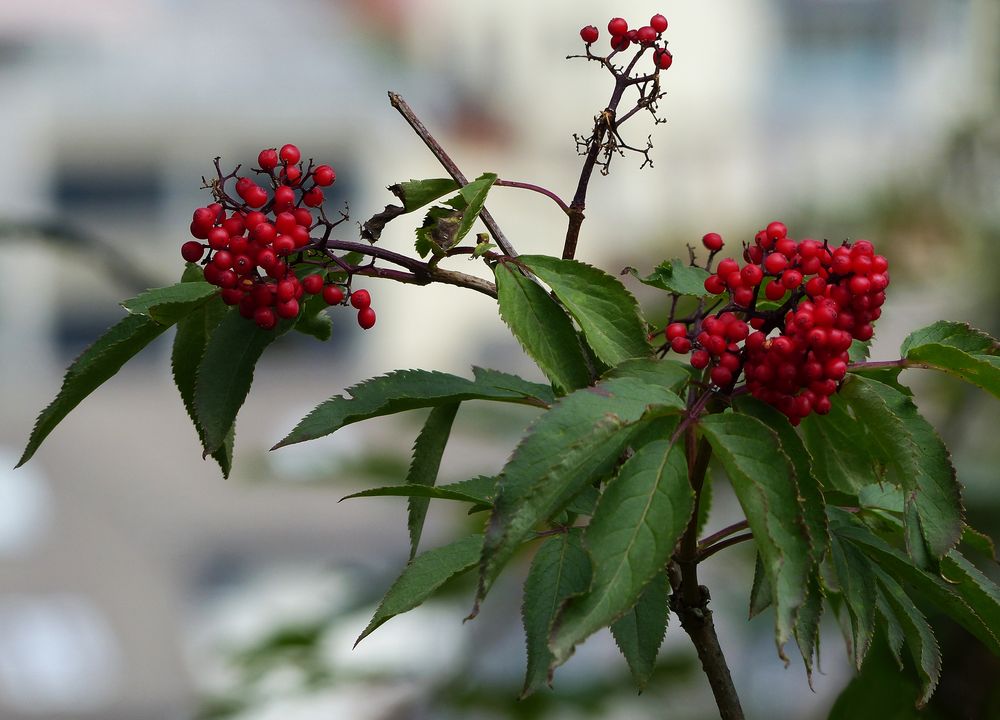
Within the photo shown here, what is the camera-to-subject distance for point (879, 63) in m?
12.4

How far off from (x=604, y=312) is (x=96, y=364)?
249mm

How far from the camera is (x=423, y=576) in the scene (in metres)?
0.55

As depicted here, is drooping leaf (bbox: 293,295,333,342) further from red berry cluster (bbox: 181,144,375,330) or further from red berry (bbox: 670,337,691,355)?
red berry (bbox: 670,337,691,355)

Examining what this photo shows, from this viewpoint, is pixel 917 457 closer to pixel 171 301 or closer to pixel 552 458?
pixel 552 458

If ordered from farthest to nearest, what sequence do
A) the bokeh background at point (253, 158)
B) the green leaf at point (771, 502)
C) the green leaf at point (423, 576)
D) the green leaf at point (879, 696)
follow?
the bokeh background at point (253, 158), the green leaf at point (879, 696), the green leaf at point (423, 576), the green leaf at point (771, 502)

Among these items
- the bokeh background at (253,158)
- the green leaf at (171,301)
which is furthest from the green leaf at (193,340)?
the bokeh background at (253,158)

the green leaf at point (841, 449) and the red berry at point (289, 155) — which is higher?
the red berry at point (289, 155)

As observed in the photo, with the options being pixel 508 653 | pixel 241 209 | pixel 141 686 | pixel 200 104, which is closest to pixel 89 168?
pixel 200 104

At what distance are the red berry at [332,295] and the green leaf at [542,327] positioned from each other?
0.08 meters

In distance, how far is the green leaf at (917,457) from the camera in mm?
489

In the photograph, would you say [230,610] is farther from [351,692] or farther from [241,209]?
[241,209]

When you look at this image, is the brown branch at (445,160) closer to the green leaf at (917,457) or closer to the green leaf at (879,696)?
the green leaf at (917,457)


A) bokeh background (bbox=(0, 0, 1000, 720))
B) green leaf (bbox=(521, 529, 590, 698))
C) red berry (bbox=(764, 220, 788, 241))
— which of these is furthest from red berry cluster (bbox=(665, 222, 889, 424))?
bokeh background (bbox=(0, 0, 1000, 720))

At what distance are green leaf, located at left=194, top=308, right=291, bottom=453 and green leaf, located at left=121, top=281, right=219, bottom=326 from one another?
1.0 inches
